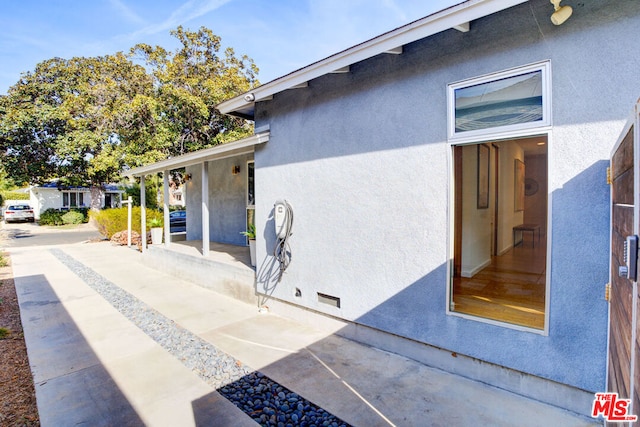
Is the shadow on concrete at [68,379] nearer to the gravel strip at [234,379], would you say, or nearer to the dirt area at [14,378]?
the dirt area at [14,378]

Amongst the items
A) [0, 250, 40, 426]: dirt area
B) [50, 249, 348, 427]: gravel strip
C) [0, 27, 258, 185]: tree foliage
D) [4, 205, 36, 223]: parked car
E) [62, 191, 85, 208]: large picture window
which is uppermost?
[0, 27, 258, 185]: tree foliage

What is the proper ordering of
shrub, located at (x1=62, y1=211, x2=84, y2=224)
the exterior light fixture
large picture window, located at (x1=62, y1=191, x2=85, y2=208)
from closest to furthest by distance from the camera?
the exterior light fixture
shrub, located at (x1=62, y1=211, x2=84, y2=224)
large picture window, located at (x1=62, y1=191, x2=85, y2=208)

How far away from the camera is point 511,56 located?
3377 millimetres

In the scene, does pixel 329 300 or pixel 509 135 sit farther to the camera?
pixel 329 300

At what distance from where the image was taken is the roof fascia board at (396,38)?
3.20 m

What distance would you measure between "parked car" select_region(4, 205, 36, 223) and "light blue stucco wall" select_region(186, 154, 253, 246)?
2841 centimetres

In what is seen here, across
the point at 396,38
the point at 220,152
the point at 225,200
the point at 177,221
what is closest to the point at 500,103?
the point at 396,38

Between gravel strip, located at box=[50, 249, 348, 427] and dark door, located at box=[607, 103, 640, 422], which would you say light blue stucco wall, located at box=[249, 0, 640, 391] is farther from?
gravel strip, located at box=[50, 249, 348, 427]

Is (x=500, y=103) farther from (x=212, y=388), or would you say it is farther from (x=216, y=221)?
(x=216, y=221)

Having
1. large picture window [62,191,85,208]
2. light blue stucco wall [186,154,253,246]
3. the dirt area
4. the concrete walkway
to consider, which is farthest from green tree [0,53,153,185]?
the concrete walkway

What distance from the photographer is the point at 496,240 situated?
8.12m

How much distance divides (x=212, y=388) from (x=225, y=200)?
761cm

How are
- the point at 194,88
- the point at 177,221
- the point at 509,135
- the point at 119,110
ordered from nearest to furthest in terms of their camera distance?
the point at 509,135, the point at 194,88, the point at 119,110, the point at 177,221

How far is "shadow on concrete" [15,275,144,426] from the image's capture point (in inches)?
128
